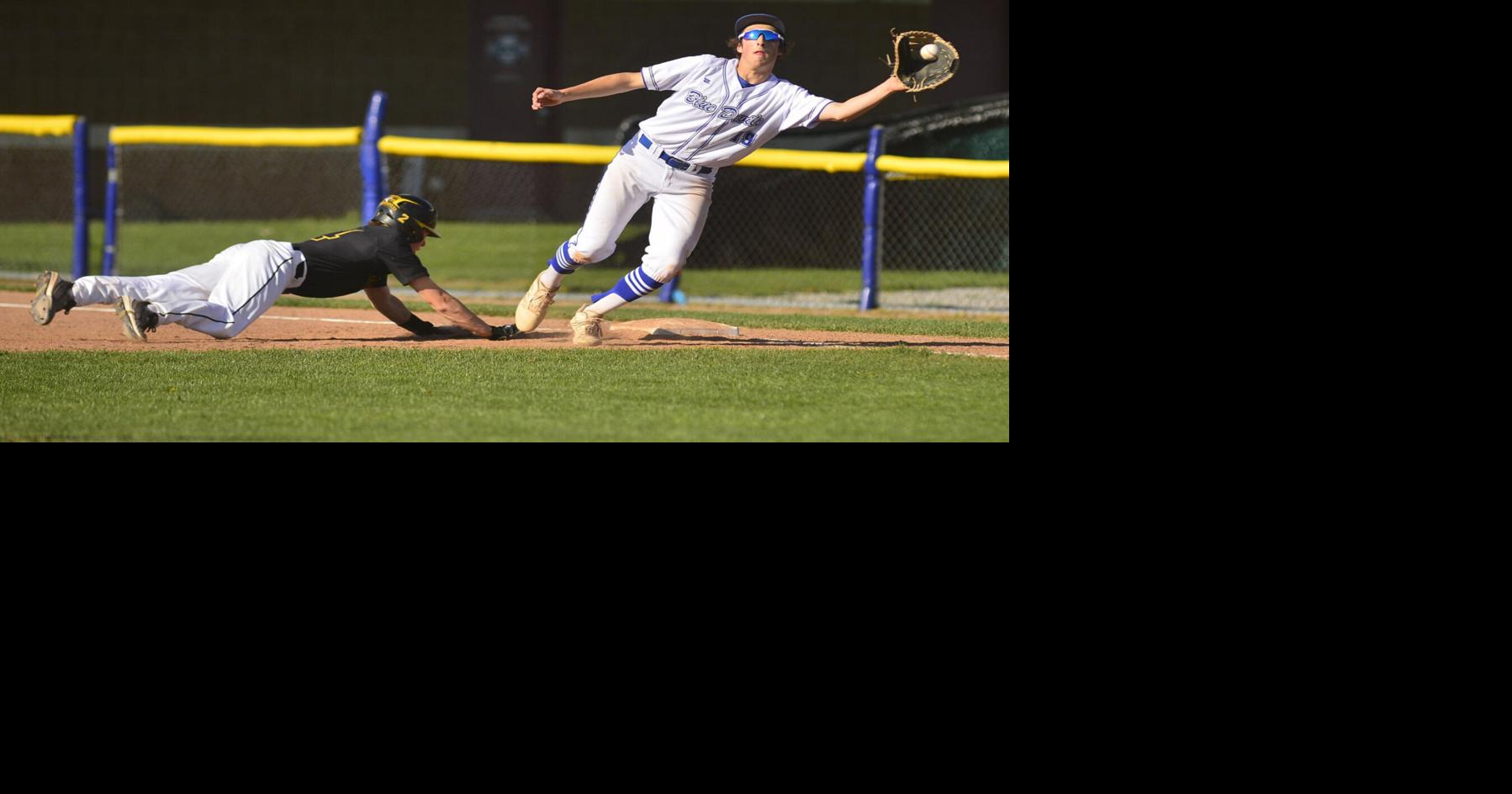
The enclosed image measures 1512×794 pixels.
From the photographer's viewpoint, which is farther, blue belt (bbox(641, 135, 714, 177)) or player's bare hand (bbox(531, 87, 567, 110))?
blue belt (bbox(641, 135, 714, 177))

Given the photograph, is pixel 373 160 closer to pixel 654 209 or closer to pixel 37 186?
pixel 654 209

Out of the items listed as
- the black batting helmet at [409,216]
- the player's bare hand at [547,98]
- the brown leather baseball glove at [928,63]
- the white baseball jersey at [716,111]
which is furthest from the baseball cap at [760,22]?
the black batting helmet at [409,216]

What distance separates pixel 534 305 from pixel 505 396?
1.39m

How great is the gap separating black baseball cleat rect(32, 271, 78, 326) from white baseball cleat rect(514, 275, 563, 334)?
1902 mm

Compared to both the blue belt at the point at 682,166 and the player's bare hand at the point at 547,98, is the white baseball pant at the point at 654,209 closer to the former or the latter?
the blue belt at the point at 682,166

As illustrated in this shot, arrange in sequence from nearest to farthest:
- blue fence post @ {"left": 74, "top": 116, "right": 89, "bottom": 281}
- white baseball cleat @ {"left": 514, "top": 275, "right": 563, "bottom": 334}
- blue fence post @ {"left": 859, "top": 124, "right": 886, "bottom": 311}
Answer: white baseball cleat @ {"left": 514, "top": 275, "right": 563, "bottom": 334}
blue fence post @ {"left": 859, "top": 124, "right": 886, "bottom": 311}
blue fence post @ {"left": 74, "top": 116, "right": 89, "bottom": 281}

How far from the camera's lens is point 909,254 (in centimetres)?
1174

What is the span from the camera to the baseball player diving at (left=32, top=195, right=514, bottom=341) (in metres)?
6.49

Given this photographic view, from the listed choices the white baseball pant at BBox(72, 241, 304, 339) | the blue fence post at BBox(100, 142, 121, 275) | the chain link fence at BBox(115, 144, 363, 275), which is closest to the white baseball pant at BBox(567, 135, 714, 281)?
the white baseball pant at BBox(72, 241, 304, 339)

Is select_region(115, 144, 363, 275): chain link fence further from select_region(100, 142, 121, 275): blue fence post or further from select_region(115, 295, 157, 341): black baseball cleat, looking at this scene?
select_region(115, 295, 157, 341): black baseball cleat

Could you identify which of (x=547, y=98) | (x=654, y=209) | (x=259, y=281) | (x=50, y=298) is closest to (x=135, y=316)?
(x=50, y=298)

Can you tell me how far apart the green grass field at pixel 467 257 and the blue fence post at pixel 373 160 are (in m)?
1.02

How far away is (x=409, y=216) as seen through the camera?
695 centimetres

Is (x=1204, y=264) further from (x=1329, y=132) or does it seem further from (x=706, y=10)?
(x=706, y=10)
